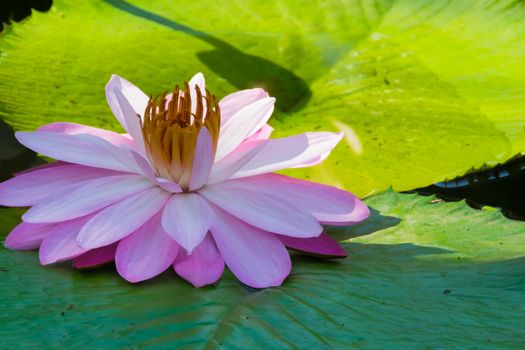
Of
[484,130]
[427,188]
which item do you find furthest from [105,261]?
[484,130]

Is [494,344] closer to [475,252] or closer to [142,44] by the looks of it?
[475,252]

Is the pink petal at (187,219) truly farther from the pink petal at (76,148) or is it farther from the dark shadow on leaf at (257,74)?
the dark shadow on leaf at (257,74)

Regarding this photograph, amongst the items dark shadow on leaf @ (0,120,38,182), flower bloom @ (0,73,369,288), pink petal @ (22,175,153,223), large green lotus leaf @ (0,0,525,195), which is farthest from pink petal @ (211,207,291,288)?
dark shadow on leaf @ (0,120,38,182)

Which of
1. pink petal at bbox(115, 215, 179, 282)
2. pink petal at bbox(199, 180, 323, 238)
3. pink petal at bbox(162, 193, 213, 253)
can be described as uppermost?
pink petal at bbox(199, 180, 323, 238)

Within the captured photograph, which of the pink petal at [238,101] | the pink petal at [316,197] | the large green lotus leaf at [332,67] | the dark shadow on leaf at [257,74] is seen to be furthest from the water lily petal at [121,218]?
the dark shadow on leaf at [257,74]

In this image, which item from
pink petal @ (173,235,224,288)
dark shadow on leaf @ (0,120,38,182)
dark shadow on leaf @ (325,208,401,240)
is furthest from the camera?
dark shadow on leaf @ (0,120,38,182)

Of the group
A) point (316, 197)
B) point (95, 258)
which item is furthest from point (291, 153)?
point (95, 258)

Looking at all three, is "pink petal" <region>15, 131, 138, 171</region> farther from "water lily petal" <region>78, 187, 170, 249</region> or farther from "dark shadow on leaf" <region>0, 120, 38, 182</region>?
"dark shadow on leaf" <region>0, 120, 38, 182</region>
